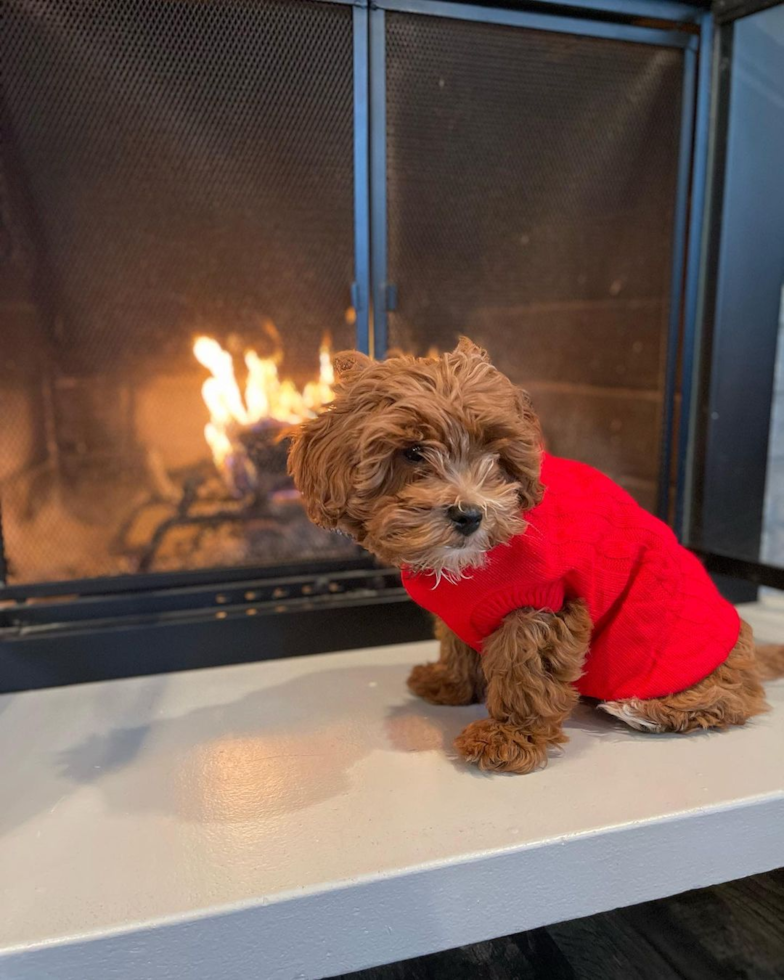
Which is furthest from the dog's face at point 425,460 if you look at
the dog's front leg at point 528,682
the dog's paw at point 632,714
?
the dog's paw at point 632,714

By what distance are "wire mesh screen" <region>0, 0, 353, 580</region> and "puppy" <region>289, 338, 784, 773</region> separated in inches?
22.0

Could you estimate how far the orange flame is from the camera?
1.52 meters

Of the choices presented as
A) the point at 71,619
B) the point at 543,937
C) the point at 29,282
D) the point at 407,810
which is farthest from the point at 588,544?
the point at 29,282

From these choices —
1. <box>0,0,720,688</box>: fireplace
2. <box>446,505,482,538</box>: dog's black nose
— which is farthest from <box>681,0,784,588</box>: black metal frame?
<box>446,505,482,538</box>: dog's black nose

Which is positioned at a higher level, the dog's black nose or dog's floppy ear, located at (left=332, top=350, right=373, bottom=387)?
dog's floppy ear, located at (left=332, top=350, right=373, bottom=387)

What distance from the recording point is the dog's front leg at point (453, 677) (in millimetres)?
1197

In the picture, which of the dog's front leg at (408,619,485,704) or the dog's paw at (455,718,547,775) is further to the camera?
the dog's front leg at (408,619,485,704)

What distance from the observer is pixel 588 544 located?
1.03m

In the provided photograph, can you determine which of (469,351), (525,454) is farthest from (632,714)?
(469,351)

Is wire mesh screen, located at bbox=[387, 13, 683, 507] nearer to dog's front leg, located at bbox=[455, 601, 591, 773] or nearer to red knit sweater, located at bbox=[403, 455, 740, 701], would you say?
red knit sweater, located at bbox=[403, 455, 740, 701]

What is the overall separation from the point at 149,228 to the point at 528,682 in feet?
3.37

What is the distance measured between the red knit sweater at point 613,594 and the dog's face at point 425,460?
92 millimetres

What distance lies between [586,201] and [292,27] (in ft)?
2.12

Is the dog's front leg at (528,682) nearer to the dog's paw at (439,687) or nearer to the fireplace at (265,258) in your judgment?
the dog's paw at (439,687)
